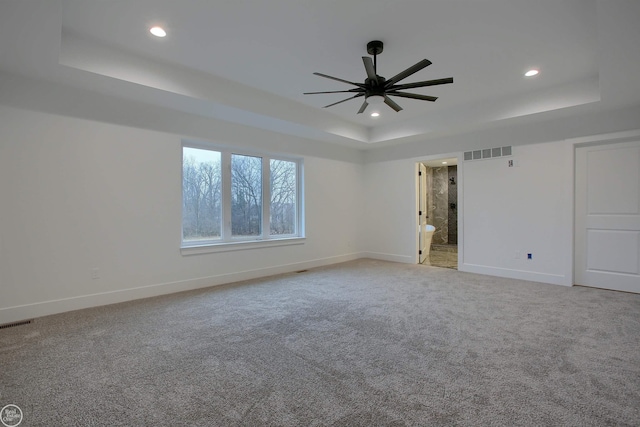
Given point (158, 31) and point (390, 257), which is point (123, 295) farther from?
point (390, 257)

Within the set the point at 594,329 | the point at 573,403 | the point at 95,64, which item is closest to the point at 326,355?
the point at 573,403

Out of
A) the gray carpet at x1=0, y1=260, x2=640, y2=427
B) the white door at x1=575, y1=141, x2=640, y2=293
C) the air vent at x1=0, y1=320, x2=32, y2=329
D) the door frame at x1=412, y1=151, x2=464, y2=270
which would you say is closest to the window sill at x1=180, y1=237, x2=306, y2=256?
the gray carpet at x1=0, y1=260, x2=640, y2=427

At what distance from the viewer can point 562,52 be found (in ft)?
10.5

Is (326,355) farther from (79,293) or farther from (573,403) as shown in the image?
(79,293)

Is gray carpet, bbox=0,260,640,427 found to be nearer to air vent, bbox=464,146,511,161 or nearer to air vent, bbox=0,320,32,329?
air vent, bbox=0,320,32,329

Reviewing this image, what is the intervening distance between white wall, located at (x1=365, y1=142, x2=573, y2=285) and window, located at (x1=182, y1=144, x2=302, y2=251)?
8.14ft

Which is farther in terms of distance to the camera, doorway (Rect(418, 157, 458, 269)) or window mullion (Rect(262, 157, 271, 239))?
doorway (Rect(418, 157, 458, 269))

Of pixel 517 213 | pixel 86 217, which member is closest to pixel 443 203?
pixel 517 213

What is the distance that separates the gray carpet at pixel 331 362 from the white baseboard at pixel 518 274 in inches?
26.4

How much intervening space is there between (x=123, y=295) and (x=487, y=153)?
5.84 m

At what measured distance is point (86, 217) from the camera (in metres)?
3.46

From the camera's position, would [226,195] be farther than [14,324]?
Yes

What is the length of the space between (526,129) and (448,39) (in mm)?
2721

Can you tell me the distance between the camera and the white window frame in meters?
4.41
